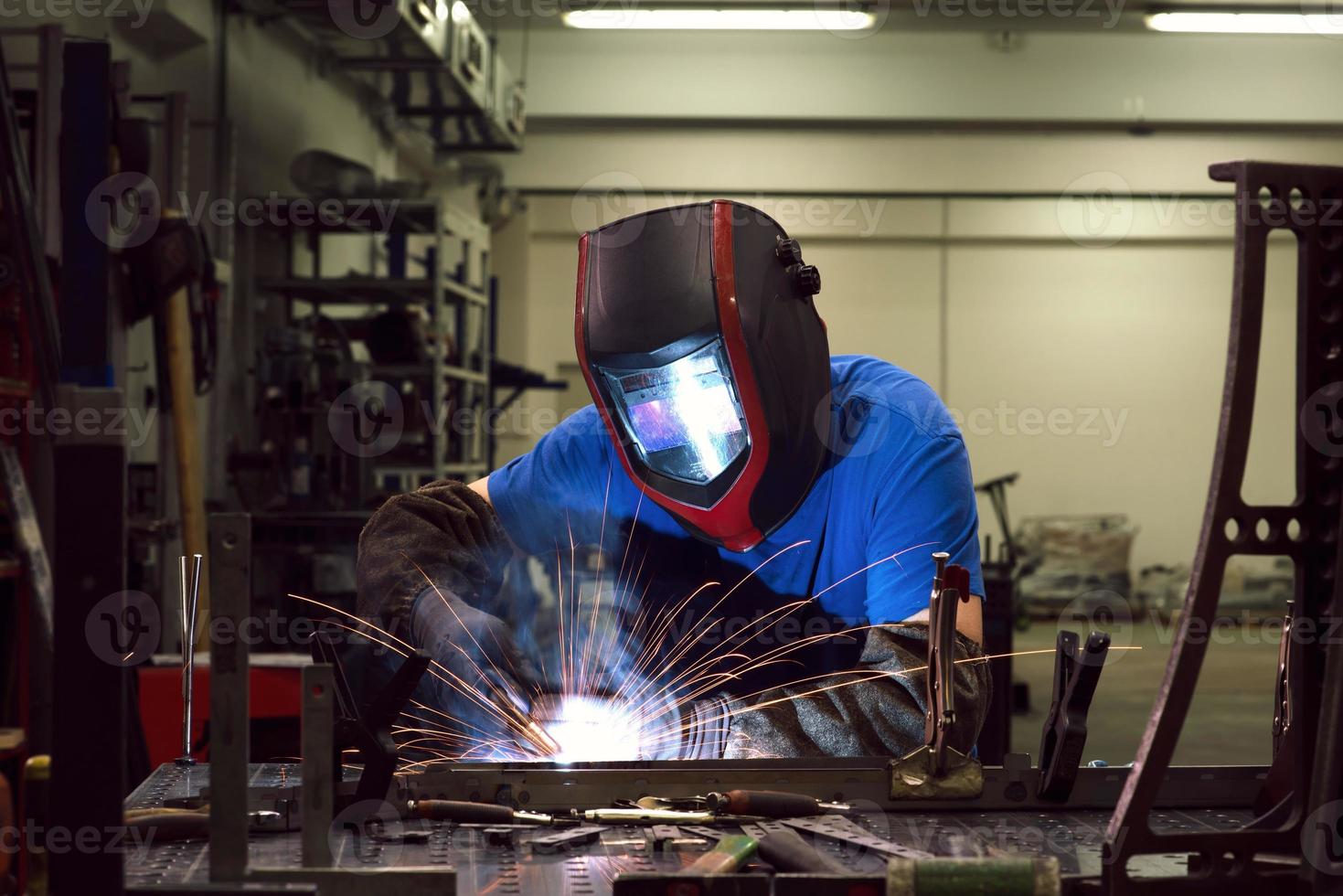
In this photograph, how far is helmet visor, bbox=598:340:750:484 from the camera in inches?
83.6

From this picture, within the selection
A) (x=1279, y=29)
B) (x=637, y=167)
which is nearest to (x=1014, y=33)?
(x=1279, y=29)

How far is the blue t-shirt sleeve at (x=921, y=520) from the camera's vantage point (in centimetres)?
212

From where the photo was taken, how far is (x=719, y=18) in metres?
8.38

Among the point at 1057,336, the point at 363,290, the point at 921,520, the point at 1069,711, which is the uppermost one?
the point at 1057,336

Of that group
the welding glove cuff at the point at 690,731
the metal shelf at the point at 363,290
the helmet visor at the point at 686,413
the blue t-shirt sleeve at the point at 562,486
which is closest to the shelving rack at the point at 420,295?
the metal shelf at the point at 363,290

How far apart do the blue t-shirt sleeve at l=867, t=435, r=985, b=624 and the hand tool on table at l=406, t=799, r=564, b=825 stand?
2.72ft

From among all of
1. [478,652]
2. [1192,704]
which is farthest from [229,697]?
[1192,704]

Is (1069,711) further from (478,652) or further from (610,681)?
(610,681)

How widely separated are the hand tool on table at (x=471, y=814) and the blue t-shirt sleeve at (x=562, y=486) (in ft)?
3.85

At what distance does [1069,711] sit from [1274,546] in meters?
0.37

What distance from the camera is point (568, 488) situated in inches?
104

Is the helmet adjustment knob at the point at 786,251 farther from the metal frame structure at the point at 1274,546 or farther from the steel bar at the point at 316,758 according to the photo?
the steel bar at the point at 316,758

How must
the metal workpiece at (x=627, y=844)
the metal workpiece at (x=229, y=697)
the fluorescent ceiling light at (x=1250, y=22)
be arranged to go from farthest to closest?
the fluorescent ceiling light at (x=1250, y=22) < the metal workpiece at (x=627, y=844) < the metal workpiece at (x=229, y=697)

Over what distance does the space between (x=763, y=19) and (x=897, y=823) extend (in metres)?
7.65
